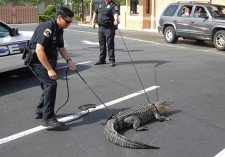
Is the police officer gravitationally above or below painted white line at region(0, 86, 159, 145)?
above

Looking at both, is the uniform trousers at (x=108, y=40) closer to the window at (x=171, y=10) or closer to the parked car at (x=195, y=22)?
the parked car at (x=195, y=22)

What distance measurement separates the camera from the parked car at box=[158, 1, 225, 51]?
15539mm

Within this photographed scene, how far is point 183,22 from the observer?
17.0 meters

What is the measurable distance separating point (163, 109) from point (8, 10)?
3711 centimetres

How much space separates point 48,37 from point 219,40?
10797mm

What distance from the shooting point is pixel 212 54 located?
13.8 meters

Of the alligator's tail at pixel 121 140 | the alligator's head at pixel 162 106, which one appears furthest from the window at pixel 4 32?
the alligator's tail at pixel 121 140

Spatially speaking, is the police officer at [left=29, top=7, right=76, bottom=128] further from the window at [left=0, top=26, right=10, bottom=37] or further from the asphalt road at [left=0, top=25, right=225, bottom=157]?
the window at [left=0, top=26, right=10, bottom=37]

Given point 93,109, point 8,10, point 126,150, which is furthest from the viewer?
point 8,10

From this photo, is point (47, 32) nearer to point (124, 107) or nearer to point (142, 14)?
point (124, 107)

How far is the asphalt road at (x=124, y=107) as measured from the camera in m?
5.28

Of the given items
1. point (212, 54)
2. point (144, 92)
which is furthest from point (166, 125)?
point (212, 54)

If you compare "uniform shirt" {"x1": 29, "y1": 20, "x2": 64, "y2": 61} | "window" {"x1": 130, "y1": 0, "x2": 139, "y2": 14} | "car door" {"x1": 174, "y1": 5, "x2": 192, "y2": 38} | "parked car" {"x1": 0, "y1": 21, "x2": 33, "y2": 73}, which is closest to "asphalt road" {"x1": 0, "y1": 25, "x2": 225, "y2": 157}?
"parked car" {"x1": 0, "y1": 21, "x2": 33, "y2": 73}

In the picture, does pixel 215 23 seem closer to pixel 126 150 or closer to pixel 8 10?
pixel 126 150
